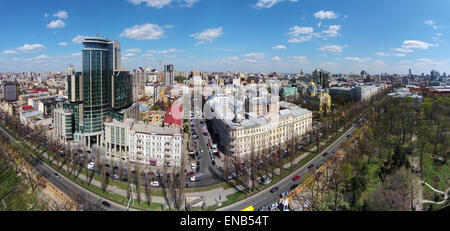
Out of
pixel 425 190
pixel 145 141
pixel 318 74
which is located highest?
pixel 318 74

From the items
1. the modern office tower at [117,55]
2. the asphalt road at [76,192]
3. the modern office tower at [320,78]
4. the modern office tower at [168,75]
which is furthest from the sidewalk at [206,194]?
the modern office tower at [320,78]

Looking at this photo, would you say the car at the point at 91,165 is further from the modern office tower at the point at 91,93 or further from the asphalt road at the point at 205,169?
the asphalt road at the point at 205,169

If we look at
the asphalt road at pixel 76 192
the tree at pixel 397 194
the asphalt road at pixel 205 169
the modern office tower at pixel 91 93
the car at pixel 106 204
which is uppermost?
the modern office tower at pixel 91 93

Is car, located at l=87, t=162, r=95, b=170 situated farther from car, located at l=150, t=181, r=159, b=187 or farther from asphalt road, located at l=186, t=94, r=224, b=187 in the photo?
asphalt road, located at l=186, t=94, r=224, b=187

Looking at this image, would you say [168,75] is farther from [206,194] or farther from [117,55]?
[206,194]

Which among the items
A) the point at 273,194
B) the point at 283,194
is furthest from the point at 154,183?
the point at 283,194

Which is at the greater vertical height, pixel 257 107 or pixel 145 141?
pixel 257 107

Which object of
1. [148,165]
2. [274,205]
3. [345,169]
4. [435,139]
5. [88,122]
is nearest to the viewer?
[274,205]
